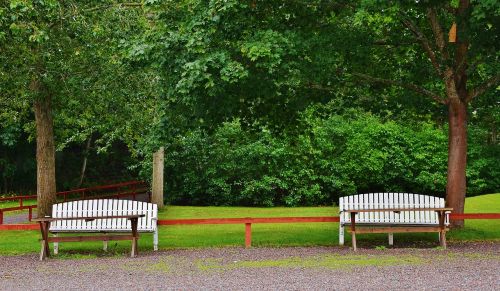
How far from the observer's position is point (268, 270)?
36.0 feet

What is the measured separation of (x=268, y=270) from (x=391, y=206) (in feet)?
15.6

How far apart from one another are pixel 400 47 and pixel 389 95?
126cm

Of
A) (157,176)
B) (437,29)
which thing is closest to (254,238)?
(437,29)

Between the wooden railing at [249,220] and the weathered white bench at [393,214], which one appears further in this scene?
the wooden railing at [249,220]

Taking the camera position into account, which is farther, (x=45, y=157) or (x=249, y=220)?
(x=45, y=157)

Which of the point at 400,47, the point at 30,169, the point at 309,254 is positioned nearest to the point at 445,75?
the point at 400,47

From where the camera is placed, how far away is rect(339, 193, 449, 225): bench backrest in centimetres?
1452

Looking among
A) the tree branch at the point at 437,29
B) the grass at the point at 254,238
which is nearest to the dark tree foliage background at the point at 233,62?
the tree branch at the point at 437,29

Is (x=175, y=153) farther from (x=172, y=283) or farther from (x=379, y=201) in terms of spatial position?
(x=172, y=283)

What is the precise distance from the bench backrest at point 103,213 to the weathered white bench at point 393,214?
3.78m

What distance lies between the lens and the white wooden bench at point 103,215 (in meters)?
14.0

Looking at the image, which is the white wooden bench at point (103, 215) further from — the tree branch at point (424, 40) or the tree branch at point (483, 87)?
the tree branch at point (483, 87)

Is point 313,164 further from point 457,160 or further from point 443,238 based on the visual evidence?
point 443,238

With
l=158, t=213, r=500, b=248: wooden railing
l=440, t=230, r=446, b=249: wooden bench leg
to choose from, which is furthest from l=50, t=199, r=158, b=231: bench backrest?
l=440, t=230, r=446, b=249: wooden bench leg
